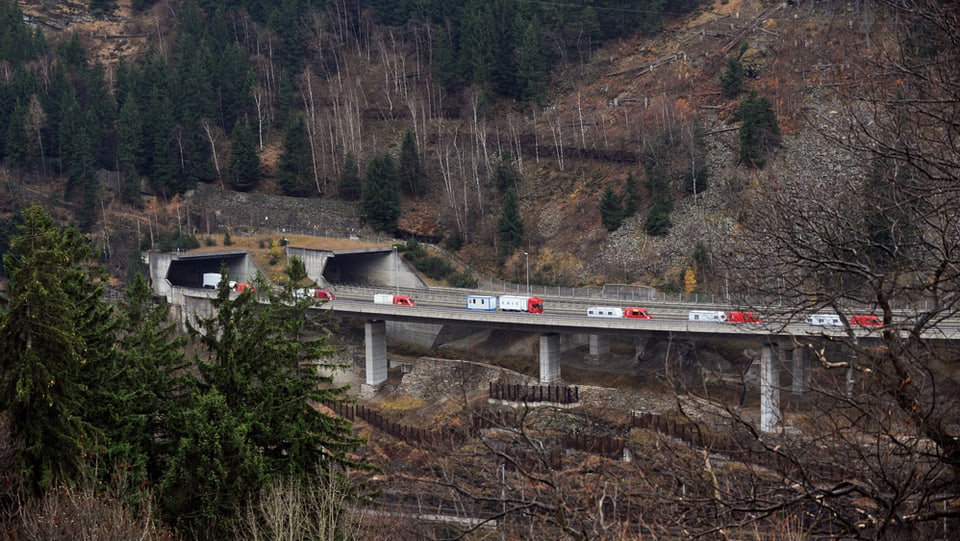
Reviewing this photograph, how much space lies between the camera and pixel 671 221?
71.8 metres

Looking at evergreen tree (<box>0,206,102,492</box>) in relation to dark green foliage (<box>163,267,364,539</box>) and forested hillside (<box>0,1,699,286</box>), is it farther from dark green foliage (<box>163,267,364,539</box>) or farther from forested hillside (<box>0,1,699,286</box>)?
forested hillside (<box>0,1,699,286</box>)

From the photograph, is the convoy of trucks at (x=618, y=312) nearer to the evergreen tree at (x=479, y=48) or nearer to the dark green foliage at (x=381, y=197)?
the dark green foliage at (x=381, y=197)

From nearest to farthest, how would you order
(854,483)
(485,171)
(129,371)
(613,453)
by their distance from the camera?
1. (854,483)
2. (129,371)
3. (613,453)
4. (485,171)

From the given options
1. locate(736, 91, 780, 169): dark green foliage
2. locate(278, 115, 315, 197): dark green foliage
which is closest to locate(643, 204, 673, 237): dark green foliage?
locate(736, 91, 780, 169): dark green foliage

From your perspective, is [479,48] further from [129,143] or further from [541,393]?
[541,393]

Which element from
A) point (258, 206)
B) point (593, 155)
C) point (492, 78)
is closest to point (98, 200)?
point (258, 206)

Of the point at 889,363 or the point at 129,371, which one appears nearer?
the point at 889,363

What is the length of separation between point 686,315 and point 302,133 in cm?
4762

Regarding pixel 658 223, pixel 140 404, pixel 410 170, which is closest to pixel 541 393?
pixel 658 223

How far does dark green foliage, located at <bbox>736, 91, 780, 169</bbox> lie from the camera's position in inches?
2813

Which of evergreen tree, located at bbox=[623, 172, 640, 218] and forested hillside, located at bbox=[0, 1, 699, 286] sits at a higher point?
forested hillside, located at bbox=[0, 1, 699, 286]

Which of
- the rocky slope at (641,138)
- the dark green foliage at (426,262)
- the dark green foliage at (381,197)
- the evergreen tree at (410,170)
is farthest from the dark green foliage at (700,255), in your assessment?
the evergreen tree at (410,170)

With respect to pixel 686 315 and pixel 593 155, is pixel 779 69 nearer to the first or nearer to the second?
pixel 593 155

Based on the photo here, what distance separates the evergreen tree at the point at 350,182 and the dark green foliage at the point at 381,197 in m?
4.03
